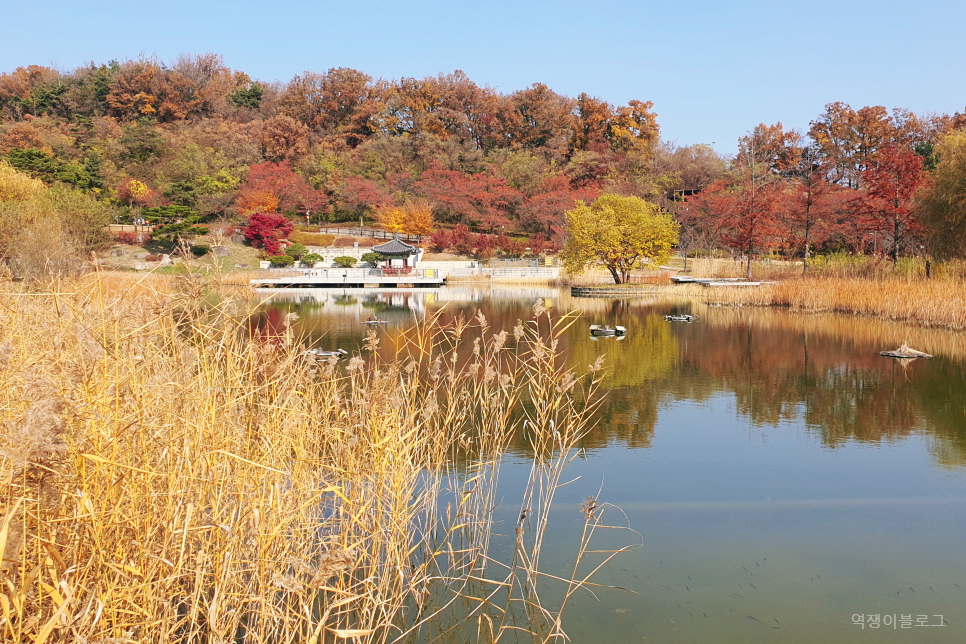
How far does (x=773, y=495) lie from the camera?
4.52 metres

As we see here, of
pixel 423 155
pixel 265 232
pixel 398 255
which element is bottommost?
pixel 398 255

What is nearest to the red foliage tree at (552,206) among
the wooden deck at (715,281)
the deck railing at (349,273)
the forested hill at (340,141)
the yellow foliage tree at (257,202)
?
the forested hill at (340,141)

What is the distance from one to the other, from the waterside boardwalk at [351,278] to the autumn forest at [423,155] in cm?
515

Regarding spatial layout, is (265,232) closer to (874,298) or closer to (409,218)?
(409,218)

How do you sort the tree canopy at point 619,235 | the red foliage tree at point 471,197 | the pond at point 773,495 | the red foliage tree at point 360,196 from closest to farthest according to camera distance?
the pond at point 773,495
the tree canopy at point 619,235
the red foliage tree at point 471,197
the red foliage tree at point 360,196

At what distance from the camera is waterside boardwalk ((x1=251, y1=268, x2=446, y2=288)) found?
25.5 metres

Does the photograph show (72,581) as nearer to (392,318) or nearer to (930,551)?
(930,551)

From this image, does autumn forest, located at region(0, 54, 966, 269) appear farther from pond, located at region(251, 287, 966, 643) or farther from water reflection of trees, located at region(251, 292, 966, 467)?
pond, located at region(251, 287, 966, 643)

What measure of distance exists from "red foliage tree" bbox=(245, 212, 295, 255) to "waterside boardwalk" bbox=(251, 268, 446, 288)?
10.0ft

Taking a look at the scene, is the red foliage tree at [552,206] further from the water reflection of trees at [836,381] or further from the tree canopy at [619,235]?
the water reflection of trees at [836,381]

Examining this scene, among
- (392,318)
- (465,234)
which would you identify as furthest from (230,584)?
(465,234)

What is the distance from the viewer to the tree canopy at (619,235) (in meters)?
21.5

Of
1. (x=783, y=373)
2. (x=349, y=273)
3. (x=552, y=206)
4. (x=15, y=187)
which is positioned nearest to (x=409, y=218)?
(x=349, y=273)

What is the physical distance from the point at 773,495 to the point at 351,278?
23247mm
